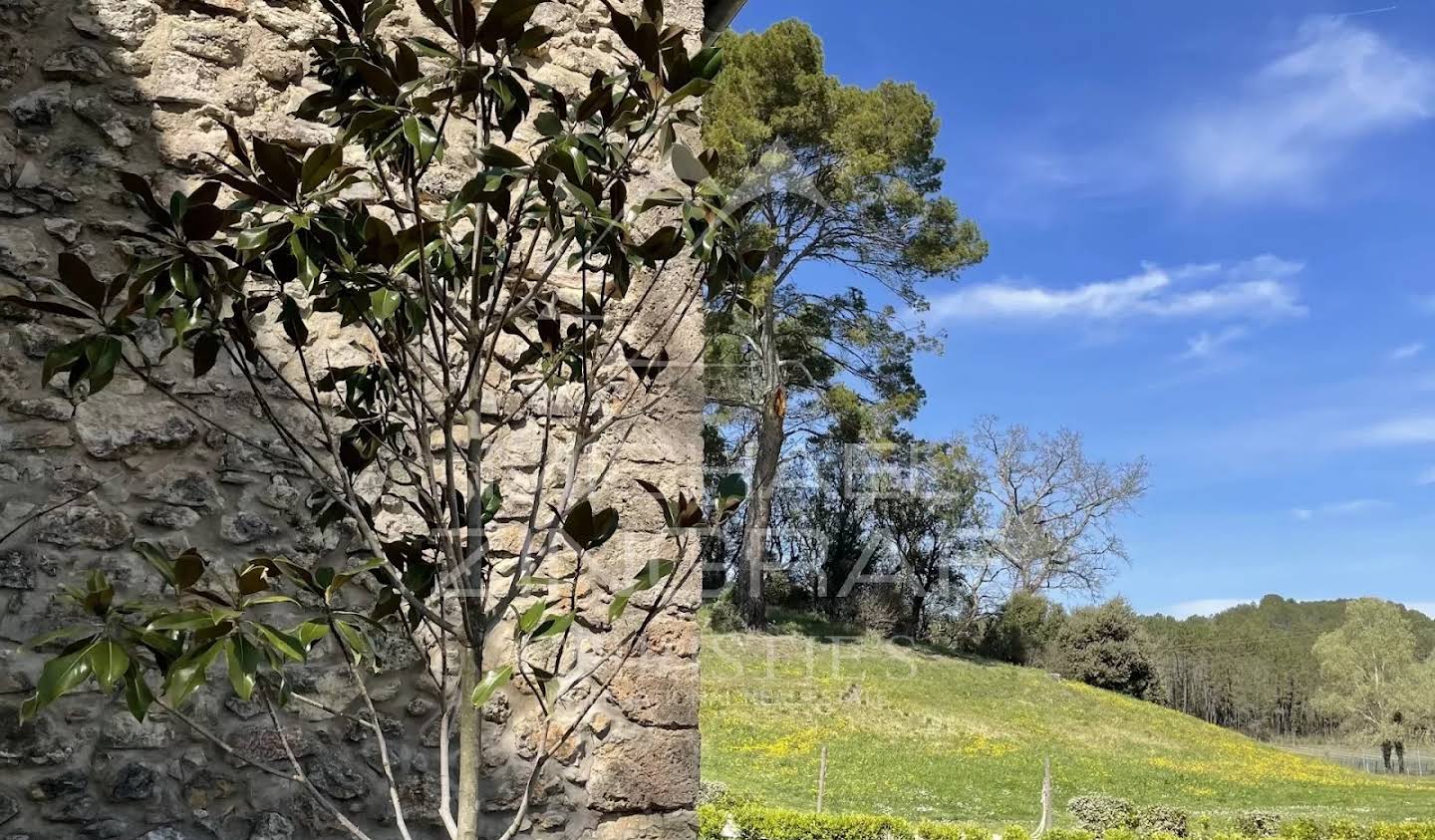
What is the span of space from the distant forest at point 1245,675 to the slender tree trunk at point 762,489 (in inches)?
572

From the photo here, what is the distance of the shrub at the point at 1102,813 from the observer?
917 cm

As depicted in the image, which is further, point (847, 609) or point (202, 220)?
point (847, 609)

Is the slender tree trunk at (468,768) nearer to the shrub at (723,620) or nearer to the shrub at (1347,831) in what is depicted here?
the shrub at (1347,831)

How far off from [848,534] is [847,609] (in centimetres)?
180

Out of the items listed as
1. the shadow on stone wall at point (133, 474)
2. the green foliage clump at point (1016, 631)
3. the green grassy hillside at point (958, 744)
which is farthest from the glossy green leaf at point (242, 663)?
the green foliage clump at point (1016, 631)

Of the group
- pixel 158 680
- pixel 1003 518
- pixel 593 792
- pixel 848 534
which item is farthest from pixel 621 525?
pixel 1003 518

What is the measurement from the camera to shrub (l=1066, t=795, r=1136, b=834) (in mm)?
9172

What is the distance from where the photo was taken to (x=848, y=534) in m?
19.4

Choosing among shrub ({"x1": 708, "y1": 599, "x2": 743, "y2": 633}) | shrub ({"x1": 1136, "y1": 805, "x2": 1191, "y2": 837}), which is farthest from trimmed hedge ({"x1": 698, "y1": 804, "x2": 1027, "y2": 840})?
shrub ({"x1": 708, "y1": 599, "x2": 743, "y2": 633})

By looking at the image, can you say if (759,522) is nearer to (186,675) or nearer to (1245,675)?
(186,675)

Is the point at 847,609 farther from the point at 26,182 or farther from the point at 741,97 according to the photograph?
the point at 26,182

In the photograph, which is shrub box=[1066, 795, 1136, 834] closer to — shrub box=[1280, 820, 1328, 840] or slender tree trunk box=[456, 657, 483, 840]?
shrub box=[1280, 820, 1328, 840]

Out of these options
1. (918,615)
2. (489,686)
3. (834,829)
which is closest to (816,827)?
(834,829)

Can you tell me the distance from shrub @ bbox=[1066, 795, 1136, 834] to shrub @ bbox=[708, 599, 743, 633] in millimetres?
7805
